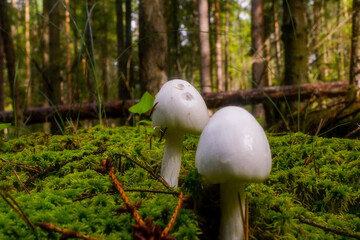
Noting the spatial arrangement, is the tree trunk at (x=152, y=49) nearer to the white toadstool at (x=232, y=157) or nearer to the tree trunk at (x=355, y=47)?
the tree trunk at (x=355, y=47)

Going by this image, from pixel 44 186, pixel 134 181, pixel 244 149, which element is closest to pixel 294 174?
pixel 244 149

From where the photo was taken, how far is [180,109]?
1387 mm

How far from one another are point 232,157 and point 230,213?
32 centimetres

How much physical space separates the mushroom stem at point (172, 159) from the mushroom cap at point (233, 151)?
1.77 feet

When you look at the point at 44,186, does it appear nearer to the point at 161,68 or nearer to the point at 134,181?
the point at 134,181

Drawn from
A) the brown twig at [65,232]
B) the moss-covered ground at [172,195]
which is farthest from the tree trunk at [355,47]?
the brown twig at [65,232]

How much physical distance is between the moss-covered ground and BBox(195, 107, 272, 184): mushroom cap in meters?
0.22

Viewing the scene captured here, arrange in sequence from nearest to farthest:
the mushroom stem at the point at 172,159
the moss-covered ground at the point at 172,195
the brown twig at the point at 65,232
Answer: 1. the brown twig at the point at 65,232
2. the moss-covered ground at the point at 172,195
3. the mushroom stem at the point at 172,159

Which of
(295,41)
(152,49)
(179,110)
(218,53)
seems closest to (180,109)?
(179,110)

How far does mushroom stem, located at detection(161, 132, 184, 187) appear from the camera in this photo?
5.25 feet

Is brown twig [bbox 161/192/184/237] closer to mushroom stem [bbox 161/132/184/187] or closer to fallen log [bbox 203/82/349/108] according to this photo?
mushroom stem [bbox 161/132/184/187]

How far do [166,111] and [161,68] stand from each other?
132 inches

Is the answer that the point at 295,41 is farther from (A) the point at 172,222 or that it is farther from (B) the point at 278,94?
(A) the point at 172,222

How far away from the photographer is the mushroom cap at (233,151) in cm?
98
